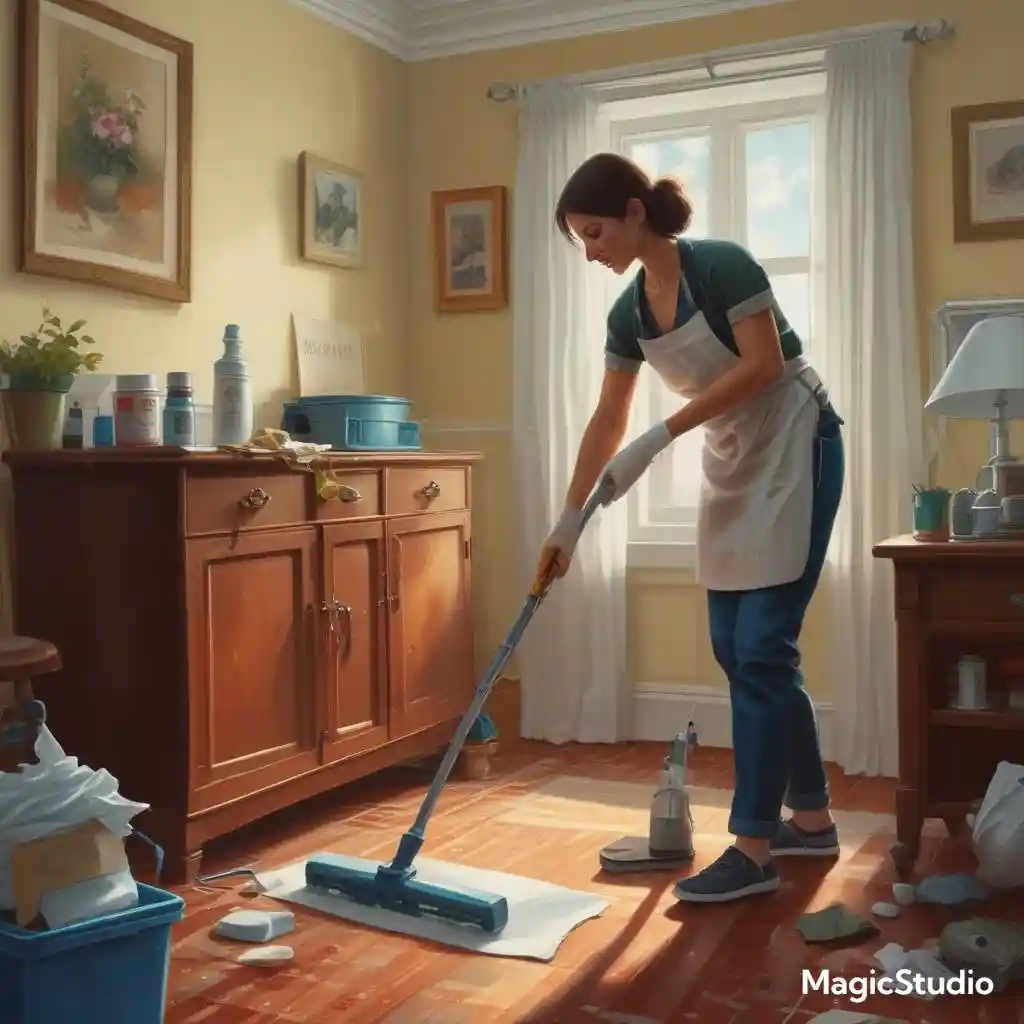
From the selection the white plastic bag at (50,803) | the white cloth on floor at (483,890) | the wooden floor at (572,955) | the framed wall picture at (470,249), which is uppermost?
the framed wall picture at (470,249)

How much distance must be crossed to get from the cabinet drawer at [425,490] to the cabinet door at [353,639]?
11 cm

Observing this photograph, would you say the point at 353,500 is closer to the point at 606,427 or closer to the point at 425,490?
the point at 425,490

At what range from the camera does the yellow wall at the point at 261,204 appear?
3.15m

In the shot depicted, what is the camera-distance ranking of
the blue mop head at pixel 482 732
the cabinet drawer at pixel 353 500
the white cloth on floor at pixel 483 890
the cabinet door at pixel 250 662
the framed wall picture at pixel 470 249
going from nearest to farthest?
the white cloth on floor at pixel 483 890, the cabinet door at pixel 250 662, the cabinet drawer at pixel 353 500, the blue mop head at pixel 482 732, the framed wall picture at pixel 470 249

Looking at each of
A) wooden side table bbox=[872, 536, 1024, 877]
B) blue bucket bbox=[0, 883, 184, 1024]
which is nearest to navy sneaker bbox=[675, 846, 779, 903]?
wooden side table bbox=[872, 536, 1024, 877]

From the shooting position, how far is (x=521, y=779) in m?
3.60

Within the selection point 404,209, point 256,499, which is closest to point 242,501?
point 256,499

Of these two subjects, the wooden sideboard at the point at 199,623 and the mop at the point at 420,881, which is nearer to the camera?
the mop at the point at 420,881

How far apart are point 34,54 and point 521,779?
226 centimetres

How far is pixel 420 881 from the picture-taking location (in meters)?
2.43

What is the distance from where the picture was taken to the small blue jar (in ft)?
9.51

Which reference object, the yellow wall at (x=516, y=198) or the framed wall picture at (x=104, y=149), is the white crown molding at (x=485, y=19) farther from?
the framed wall picture at (x=104, y=149)

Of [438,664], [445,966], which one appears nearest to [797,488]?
[445,966]

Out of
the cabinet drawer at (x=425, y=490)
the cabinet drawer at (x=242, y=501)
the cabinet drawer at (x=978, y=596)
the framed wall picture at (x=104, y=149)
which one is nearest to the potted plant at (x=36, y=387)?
the framed wall picture at (x=104, y=149)
